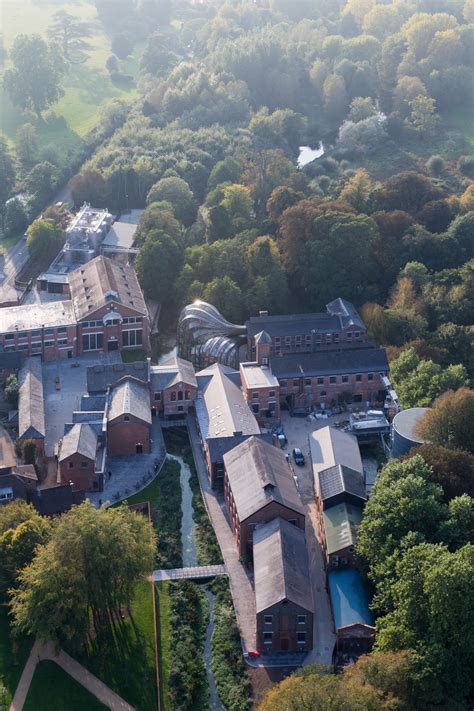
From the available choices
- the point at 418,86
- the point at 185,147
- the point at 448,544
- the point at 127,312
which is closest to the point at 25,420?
the point at 127,312

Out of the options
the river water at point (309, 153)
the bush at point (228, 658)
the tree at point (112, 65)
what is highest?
the tree at point (112, 65)

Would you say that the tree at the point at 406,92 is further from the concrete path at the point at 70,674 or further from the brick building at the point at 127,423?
the concrete path at the point at 70,674

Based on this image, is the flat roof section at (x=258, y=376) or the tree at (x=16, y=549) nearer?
the tree at (x=16, y=549)

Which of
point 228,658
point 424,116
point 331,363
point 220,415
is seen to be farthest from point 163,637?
point 424,116

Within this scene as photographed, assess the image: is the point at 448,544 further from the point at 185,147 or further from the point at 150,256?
the point at 185,147

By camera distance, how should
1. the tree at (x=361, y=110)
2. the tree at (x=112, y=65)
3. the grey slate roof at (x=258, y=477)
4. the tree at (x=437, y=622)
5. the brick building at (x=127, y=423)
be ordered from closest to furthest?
the tree at (x=437, y=622), the grey slate roof at (x=258, y=477), the brick building at (x=127, y=423), the tree at (x=361, y=110), the tree at (x=112, y=65)

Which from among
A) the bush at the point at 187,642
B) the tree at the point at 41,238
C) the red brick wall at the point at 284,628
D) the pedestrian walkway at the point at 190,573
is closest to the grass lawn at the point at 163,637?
the bush at the point at 187,642

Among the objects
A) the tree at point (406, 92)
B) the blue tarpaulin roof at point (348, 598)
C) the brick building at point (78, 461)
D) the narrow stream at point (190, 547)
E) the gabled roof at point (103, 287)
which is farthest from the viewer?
the tree at point (406, 92)

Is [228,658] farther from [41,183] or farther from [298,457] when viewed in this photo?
[41,183]
